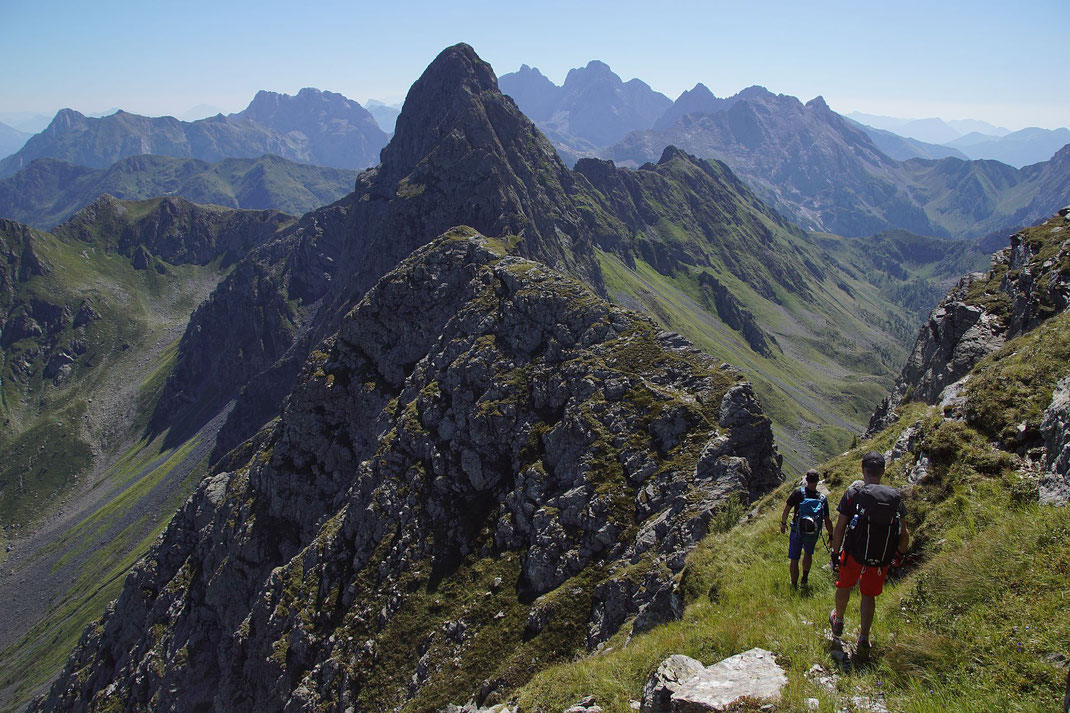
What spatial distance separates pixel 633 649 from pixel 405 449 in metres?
46.6

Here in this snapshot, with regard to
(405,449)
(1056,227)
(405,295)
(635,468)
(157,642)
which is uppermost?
(405,295)

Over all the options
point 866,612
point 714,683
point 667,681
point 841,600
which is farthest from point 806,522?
point 667,681

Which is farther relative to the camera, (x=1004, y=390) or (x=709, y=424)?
(x=709, y=424)

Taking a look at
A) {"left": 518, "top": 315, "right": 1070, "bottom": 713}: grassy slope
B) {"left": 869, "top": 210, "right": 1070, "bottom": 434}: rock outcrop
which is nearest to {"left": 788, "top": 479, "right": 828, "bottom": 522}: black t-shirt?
{"left": 518, "top": 315, "right": 1070, "bottom": 713}: grassy slope

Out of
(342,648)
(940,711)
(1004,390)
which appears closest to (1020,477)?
(1004,390)

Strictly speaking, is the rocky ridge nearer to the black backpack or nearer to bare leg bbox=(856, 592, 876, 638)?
the black backpack

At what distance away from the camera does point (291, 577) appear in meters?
60.0

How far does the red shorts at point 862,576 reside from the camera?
12109mm

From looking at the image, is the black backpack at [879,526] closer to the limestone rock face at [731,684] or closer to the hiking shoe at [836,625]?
the hiking shoe at [836,625]

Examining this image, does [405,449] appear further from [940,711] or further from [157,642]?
[940,711]

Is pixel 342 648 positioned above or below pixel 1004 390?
below

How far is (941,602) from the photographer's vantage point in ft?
39.9

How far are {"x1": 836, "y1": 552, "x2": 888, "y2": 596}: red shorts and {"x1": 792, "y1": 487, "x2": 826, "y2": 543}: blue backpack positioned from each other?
11.3 ft

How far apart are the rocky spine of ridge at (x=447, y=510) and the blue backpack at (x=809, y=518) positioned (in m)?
7.82
